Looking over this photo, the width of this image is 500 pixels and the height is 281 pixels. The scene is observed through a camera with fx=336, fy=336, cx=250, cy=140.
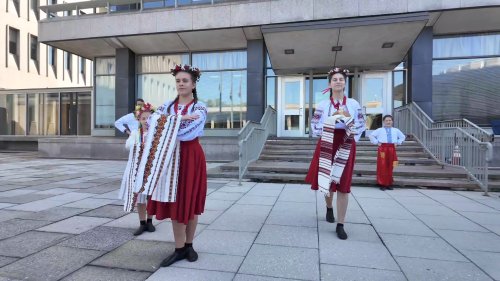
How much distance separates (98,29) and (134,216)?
12.5m

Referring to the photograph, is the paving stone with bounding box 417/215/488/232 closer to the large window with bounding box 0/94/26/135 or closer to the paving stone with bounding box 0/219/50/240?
the paving stone with bounding box 0/219/50/240

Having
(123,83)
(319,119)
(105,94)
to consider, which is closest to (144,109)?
(319,119)

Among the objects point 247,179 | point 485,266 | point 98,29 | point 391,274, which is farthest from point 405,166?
point 98,29

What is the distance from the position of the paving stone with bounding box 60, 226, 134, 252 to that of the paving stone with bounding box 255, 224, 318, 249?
1573 millimetres

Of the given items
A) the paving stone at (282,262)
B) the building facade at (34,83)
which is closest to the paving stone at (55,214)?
the paving stone at (282,262)

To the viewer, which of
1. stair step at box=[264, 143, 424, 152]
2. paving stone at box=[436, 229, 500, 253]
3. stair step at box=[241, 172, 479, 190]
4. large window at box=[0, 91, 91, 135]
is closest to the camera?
paving stone at box=[436, 229, 500, 253]

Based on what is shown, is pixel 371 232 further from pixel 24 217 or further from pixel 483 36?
pixel 483 36

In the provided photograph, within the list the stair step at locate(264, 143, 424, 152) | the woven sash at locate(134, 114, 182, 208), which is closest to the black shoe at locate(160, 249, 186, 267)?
the woven sash at locate(134, 114, 182, 208)

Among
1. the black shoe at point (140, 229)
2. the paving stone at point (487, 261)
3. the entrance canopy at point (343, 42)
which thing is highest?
the entrance canopy at point (343, 42)

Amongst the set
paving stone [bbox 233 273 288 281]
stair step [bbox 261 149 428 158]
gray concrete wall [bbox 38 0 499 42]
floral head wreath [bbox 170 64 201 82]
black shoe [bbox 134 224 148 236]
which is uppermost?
gray concrete wall [bbox 38 0 499 42]

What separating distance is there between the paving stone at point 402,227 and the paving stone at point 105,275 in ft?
9.75

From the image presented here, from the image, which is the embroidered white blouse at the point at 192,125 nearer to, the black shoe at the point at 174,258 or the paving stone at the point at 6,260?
the black shoe at the point at 174,258

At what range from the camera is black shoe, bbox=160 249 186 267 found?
10.3 feet

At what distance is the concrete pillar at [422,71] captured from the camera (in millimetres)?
12477
